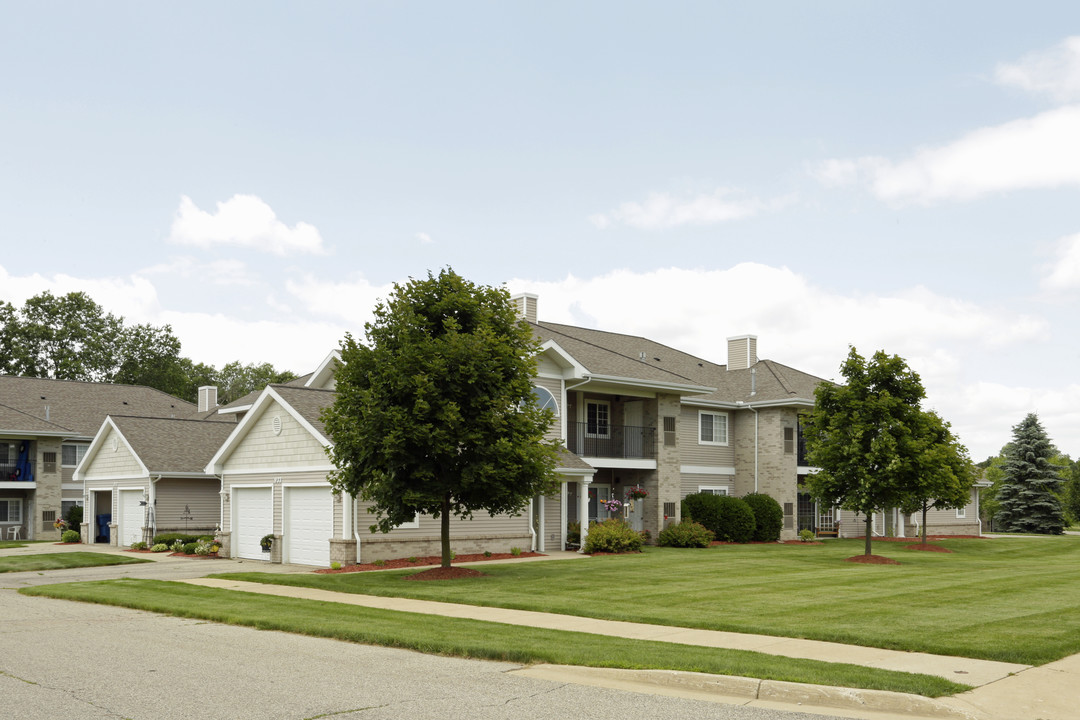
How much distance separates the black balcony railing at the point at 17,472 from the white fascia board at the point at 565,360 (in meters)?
24.3

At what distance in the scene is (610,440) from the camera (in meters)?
32.6

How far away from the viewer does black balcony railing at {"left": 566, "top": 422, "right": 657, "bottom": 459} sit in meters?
31.7

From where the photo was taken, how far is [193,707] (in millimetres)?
8203

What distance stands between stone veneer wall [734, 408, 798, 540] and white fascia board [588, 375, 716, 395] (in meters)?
4.22

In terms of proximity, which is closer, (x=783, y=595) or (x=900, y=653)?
(x=900, y=653)

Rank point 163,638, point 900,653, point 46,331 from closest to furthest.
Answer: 1. point 900,653
2. point 163,638
3. point 46,331

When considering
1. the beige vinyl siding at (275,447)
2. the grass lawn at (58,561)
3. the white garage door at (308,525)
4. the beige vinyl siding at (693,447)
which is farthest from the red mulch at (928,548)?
the grass lawn at (58,561)

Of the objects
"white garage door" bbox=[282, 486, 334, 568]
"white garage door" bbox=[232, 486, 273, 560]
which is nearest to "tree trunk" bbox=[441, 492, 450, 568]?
"white garage door" bbox=[282, 486, 334, 568]

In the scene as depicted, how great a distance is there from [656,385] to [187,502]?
16760 mm

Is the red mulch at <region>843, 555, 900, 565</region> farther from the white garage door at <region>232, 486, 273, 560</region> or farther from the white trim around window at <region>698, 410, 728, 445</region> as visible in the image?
the white garage door at <region>232, 486, 273, 560</region>

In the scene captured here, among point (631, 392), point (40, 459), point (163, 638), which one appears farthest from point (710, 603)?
point (40, 459)

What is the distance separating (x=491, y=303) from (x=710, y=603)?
8277 millimetres

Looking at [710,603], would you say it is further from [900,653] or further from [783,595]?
[900,653]

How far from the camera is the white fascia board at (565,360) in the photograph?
94.4 feet
